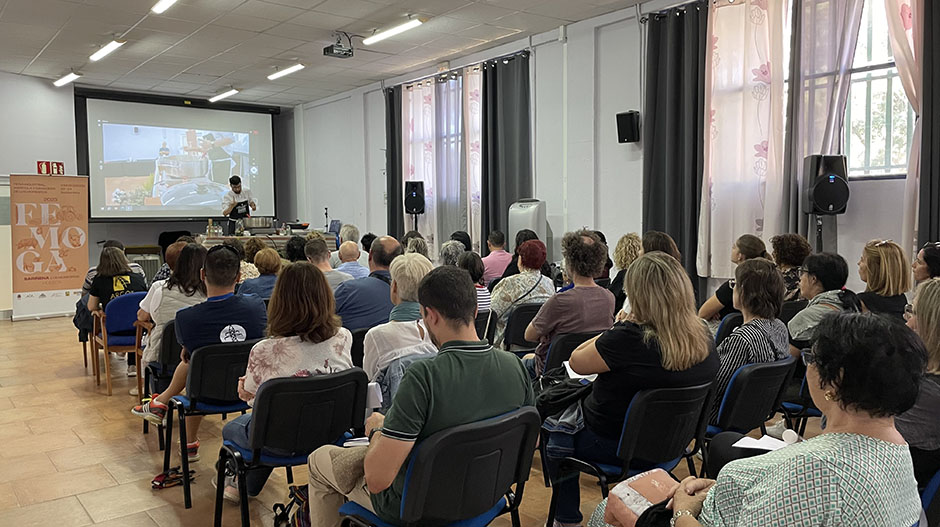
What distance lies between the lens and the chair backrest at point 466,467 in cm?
188

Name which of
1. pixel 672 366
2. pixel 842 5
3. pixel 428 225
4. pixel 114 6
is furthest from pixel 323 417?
pixel 428 225

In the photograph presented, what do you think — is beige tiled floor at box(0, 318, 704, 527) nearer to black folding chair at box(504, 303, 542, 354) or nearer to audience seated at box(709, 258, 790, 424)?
black folding chair at box(504, 303, 542, 354)

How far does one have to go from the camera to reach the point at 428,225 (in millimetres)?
10211

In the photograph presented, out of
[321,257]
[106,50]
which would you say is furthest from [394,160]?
[321,257]

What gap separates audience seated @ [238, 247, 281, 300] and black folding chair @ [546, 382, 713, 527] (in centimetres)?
268

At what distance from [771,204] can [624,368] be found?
433 centimetres

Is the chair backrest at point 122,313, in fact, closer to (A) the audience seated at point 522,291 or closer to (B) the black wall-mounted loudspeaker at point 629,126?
(A) the audience seated at point 522,291

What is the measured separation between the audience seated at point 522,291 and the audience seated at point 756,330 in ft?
5.24

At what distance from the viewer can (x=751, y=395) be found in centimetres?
277

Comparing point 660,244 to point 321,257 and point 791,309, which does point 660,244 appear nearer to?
point 791,309

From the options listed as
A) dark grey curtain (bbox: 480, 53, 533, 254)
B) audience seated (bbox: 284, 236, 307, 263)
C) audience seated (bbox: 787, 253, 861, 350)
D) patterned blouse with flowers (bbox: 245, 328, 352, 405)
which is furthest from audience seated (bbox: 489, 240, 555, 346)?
dark grey curtain (bbox: 480, 53, 533, 254)

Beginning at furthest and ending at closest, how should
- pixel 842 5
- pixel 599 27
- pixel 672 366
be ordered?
pixel 599 27
pixel 842 5
pixel 672 366

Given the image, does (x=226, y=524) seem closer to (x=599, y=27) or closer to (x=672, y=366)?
(x=672, y=366)

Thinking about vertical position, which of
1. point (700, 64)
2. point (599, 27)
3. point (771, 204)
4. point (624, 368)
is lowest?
point (624, 368)
